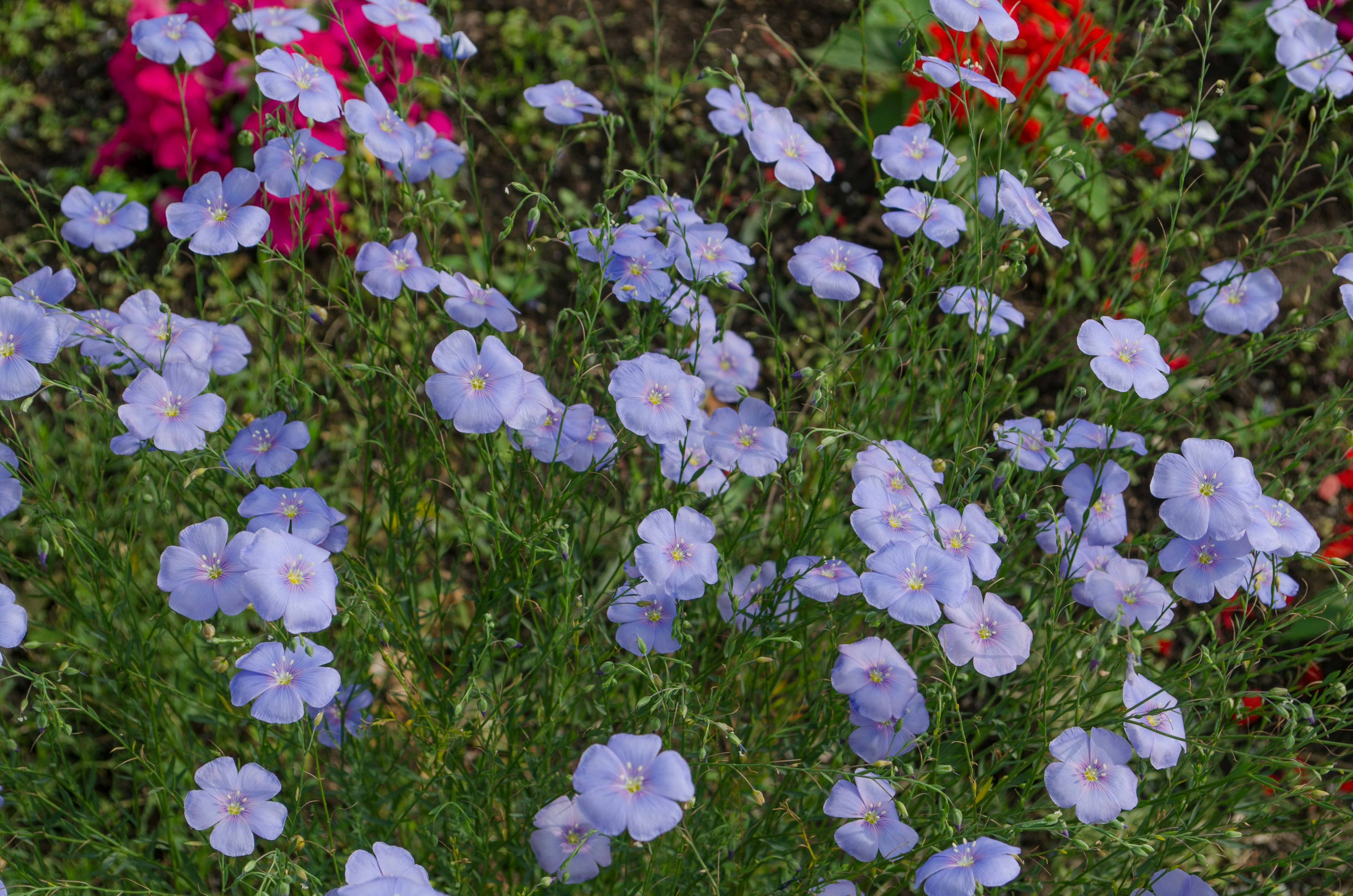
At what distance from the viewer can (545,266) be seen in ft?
11.0

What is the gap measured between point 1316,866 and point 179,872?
1744 millimetres

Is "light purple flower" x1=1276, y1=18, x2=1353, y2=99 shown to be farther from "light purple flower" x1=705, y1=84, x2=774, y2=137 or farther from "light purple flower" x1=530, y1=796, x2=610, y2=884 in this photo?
"light purple flower" x1=530, y1=796, x2=610, y2=884

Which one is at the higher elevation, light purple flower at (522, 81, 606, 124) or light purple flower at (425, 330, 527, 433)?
light purple flower at (522, 81, 606, 124)

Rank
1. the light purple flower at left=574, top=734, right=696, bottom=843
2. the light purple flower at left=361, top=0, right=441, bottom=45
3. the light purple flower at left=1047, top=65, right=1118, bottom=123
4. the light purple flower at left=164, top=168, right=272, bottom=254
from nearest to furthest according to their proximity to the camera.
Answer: the light purple flower at left=574, top=734, right=696, bottom=843, the light purple flower at left=164, top=168, right=272, bottom=254, the light purple flower at left=361, top=0, right=441, bottom=45, the light purple flower at left=1047, top=65, right=1118, bottom=123

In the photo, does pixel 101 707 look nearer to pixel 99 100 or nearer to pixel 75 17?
pixel 99 100

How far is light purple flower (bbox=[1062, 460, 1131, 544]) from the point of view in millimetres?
1823

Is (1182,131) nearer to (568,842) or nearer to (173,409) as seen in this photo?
(568,842)

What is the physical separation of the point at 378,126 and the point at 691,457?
82 cm

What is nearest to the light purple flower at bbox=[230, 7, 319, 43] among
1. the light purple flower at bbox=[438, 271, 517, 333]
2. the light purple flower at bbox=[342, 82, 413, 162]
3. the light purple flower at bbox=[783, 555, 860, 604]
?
the light purple flower at bbox=[342, 82, 413, 162]

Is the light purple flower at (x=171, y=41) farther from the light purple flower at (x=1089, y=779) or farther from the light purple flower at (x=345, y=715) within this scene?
the light purple flower at (x=1089, y=779)

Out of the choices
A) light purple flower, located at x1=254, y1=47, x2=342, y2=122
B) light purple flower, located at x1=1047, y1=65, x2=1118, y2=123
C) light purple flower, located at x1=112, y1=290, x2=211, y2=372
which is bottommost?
light purple flower, located at x1=112, y1=290, x2=211, y2=372

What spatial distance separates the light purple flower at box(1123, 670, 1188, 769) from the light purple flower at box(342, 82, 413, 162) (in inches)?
57.6

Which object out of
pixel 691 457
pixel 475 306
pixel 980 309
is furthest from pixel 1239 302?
pixel 475 306

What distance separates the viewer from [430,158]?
6.97 feet
